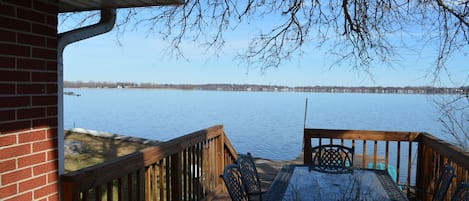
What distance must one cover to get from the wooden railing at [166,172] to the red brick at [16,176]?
184 mm

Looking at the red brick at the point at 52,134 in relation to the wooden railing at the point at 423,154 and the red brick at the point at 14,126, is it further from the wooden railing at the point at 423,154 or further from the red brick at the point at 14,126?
the wooden railing at the point at 423,154

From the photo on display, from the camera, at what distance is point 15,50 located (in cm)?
175

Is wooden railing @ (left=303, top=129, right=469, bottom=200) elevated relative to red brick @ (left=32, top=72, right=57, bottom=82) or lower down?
lower down

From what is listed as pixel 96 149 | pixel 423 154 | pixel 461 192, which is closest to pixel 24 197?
pixel 461 192

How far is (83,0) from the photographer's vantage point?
229cm

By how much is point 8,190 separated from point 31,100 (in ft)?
1.51

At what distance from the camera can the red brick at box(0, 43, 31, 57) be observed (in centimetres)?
168

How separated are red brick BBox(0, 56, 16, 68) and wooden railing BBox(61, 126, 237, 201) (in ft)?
2.11

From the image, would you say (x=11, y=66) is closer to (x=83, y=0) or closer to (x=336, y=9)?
(x=83, y=0)

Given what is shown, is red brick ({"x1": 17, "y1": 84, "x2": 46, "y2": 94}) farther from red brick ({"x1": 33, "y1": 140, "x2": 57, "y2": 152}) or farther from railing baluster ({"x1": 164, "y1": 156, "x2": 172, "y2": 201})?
railing baluster ({"x1": 164, "y1": 156, "x2": 172, "y2": 201})

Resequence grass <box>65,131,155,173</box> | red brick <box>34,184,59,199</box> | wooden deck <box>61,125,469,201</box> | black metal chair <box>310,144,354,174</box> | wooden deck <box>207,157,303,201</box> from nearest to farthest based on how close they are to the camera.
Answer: red brick <box>34,184,59,199</box> → wooden deck <box>61,125,469,201</box> → black metal chair <box>310,144,354,174</box> → wooden deck <box>207,157,303,201</box> → grass <box>65,131,155,173</box>

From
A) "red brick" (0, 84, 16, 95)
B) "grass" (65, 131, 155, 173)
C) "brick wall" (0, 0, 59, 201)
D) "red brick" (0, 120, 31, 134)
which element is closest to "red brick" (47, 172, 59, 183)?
"brick wall" (0, 0, 59, 201)

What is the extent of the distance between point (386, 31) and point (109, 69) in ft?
74.6

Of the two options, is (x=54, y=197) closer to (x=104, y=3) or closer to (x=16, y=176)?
(x=16, y=176)
